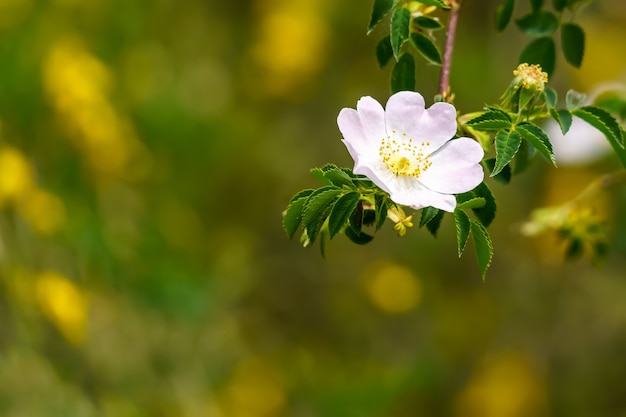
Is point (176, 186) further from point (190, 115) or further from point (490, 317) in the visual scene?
point (490, 317)

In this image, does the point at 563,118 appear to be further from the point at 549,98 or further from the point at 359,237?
the point at 359,237

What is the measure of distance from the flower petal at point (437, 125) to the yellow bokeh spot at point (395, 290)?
1505mm

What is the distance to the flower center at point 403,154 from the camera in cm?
67

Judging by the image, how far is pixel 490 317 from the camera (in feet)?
7.50

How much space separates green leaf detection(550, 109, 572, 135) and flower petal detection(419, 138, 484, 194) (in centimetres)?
8

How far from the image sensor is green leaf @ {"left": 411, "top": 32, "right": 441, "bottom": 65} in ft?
2.36

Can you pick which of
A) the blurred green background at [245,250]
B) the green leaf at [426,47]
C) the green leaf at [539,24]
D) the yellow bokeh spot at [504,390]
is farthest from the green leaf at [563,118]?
the yellow bokeh spot at [504,390]

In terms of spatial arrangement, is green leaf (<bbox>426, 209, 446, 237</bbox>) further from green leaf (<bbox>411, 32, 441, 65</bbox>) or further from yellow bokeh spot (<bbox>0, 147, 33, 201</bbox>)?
yellow bokeh spot (<bbox>0, 147, 33, 201</bbox>)

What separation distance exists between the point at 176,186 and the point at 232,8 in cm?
84

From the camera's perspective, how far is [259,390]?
6.85 ft

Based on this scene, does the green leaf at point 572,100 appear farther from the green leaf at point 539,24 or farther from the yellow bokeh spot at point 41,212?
the yellow bokeh spot at point 41,212

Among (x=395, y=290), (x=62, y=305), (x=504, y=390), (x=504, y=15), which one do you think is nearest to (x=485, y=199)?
(x=504, y=15)

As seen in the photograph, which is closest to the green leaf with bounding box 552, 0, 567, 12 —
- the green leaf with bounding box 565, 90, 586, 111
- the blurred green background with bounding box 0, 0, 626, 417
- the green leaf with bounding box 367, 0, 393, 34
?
the green leaf with bounding box 565, 90, 586, 111

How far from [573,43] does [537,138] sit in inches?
11.7
